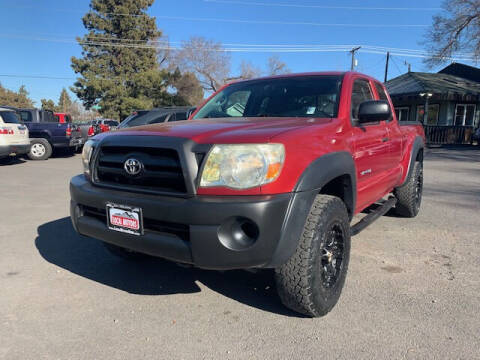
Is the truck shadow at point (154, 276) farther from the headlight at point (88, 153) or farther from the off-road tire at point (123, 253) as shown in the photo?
the headlight at point (88, 153)

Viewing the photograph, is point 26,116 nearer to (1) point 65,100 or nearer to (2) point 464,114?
(2) point 464,114

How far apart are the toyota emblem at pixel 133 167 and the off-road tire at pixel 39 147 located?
40.4 feet

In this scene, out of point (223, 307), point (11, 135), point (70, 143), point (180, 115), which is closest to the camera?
point (223, 307)

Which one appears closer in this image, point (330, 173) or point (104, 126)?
point (330, 173)

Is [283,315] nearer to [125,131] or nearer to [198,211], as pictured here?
[198,211]

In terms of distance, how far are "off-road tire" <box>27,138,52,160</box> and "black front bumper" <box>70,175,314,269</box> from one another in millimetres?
12509

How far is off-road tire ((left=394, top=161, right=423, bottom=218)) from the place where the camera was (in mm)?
4824

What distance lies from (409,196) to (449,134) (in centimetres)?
1996

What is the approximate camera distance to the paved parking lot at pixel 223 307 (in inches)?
86.7

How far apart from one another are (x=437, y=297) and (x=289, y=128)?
5.96 feet

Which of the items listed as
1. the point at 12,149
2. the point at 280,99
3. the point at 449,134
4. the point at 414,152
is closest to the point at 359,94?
the point at 280,99

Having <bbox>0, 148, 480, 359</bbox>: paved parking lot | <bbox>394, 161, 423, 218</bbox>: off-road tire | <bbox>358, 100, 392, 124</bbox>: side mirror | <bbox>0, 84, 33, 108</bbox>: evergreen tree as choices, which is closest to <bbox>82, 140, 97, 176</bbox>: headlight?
<bbox>0, 148, 480, 359</bbox>: paved parking lot

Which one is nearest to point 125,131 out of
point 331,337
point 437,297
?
point 331,337

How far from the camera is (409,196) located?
4.86m
